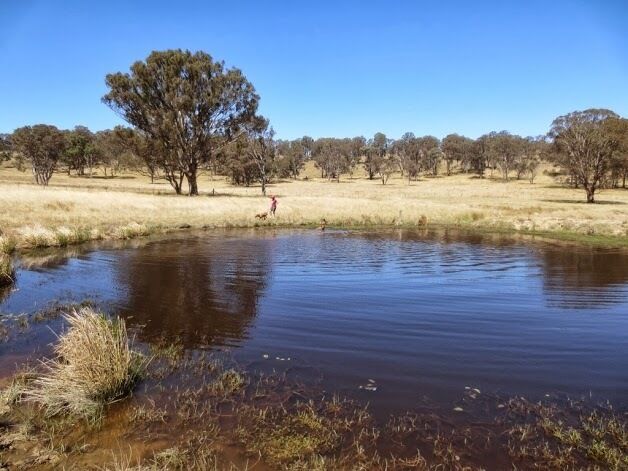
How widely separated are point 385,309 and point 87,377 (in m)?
8.33

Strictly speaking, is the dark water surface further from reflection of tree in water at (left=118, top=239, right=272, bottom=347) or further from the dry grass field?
the dry grass field

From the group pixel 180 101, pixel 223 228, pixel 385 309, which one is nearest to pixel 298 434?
pixel 385 309

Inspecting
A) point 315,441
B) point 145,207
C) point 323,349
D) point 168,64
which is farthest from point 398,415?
point 168,64

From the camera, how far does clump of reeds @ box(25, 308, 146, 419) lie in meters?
6.75

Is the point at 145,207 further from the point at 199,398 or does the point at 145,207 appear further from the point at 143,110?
the point at 199,398

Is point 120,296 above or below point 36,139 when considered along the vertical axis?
below

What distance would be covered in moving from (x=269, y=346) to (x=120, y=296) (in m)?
6.71

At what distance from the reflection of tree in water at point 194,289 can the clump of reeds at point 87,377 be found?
110 inches

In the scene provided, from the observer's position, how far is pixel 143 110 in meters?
53.6

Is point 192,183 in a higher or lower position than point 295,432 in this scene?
higher

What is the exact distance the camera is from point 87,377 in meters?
7.03

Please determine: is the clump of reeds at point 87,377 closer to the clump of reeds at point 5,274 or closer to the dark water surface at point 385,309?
the dark water surface at point 385,309

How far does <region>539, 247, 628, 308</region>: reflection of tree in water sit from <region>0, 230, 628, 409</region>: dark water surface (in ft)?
0.31

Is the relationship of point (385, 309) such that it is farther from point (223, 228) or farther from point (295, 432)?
point (223, 228)
